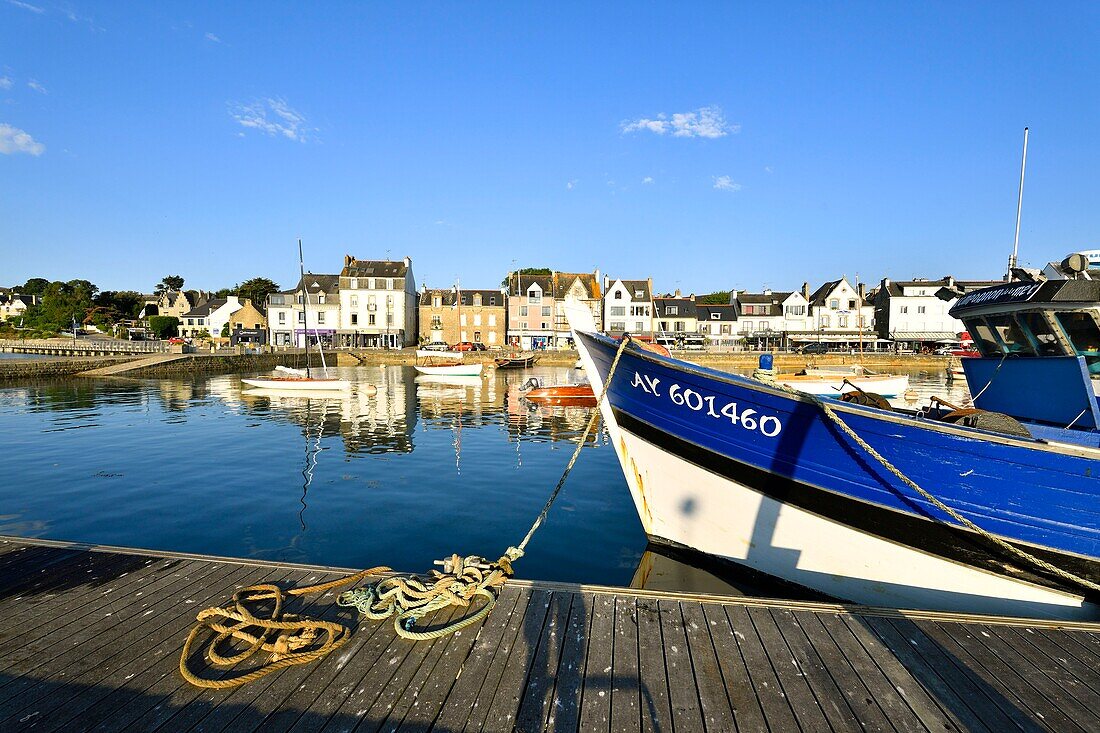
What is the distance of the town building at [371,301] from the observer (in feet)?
251

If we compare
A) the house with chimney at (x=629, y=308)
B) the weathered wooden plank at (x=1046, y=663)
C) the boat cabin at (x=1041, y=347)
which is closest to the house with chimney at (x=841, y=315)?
the house with chimney at (x=629, y=308)

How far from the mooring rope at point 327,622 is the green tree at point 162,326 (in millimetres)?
108381

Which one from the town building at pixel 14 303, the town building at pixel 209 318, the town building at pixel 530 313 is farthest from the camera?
the town building at pixel 14 303

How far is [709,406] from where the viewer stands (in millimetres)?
6785

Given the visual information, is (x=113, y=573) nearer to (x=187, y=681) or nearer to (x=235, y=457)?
(x=187, y=681)

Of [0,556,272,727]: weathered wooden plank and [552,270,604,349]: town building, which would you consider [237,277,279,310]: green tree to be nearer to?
[552,270,604,349]: town building

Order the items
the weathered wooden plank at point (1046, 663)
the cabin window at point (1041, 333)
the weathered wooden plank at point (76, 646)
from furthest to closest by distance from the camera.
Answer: the cabin window at point (1041, 333), the weathered wooden plank at point (76, 646), the weathered wooden plank at point (1046, 663)

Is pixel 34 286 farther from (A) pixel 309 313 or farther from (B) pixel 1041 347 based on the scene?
(B) pixel 1041 347

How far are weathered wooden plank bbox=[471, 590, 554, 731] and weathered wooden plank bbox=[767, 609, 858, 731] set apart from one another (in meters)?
2.08

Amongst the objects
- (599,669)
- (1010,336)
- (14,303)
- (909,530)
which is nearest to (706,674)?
(599,669)

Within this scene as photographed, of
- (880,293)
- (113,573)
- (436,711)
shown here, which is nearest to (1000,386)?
(436,711)

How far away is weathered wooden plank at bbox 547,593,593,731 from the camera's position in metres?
3.68

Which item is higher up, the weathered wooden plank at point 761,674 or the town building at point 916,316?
the town building at point 916,316

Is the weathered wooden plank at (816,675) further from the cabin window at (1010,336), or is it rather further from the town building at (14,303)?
the town building at (14,303)
